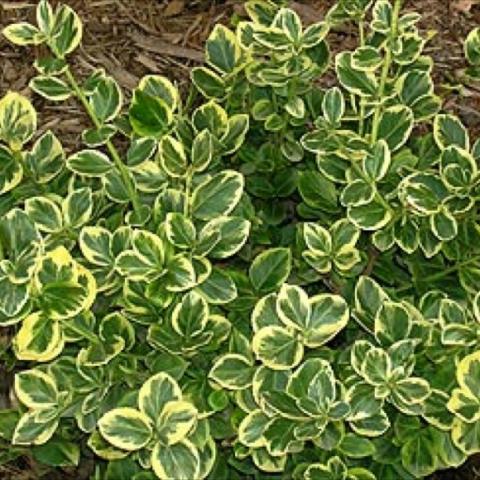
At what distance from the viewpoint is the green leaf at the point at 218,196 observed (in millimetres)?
1780

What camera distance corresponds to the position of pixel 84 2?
2680 mm

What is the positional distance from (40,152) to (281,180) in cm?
41

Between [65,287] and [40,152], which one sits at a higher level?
[65,287]

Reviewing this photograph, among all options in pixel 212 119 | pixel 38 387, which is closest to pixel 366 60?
pixel 212 119

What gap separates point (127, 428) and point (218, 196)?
14.9 inches

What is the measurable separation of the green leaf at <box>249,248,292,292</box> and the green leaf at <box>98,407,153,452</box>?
0.33 m

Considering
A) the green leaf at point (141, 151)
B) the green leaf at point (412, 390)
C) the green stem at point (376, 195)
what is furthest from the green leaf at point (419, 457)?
the green leaf at point (141, 151)

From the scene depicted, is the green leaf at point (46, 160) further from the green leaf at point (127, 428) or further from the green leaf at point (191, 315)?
the green leaf at point (127, 428)

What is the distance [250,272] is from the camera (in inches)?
73.5

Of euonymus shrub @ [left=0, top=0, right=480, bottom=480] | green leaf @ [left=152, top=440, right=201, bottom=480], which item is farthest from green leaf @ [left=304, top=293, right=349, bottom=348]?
green leaf @ [left=152, top=440, right=201, bottom=480]

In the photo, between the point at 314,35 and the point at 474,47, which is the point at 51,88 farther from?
the point at 474,47

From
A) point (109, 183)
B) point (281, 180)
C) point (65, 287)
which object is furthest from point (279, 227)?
point (65, 287)

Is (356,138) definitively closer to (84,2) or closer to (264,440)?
(264,440)

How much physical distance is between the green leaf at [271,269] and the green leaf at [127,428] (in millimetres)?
331
